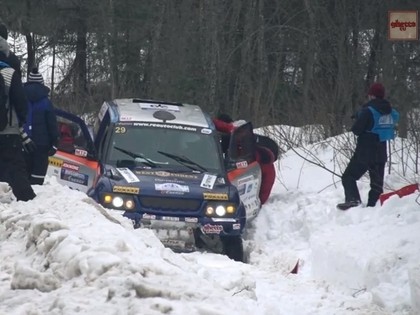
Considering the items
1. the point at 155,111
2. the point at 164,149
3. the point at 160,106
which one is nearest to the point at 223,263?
the point at 164,149

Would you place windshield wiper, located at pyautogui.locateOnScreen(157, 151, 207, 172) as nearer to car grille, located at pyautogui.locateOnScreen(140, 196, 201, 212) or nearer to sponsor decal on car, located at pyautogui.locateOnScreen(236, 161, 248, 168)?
sponsor decal on car, located at pyautogui.locateOnScreen(236, 161, 248, 168)

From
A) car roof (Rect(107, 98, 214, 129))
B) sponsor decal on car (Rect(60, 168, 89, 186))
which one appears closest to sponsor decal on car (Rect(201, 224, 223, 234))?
sponsor decal on car (Rect(60, 168, 89, 186))

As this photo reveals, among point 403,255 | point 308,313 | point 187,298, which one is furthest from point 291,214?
point 187,298

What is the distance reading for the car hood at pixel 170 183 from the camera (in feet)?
38.0

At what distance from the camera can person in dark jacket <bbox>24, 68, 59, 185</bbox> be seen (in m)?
11.5

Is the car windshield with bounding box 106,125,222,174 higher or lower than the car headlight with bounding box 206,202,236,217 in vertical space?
higher

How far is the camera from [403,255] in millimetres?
9133

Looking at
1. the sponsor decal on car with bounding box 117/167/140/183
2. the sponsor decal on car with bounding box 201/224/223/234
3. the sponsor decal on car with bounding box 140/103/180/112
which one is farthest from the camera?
the sponsor decal on car with bounding box 140/103/180/112

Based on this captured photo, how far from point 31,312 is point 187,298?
0.87 metres

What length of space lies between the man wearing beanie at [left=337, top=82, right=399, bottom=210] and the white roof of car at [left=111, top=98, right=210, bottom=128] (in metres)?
1.95

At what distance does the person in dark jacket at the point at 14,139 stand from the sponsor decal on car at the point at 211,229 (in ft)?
7.65

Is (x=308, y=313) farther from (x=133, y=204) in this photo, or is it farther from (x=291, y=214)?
(x=291, y=214)
